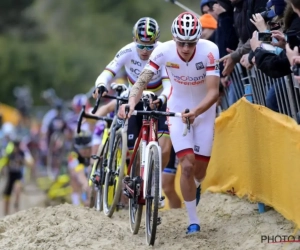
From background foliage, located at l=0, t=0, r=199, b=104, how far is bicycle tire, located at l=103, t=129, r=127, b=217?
4647cm

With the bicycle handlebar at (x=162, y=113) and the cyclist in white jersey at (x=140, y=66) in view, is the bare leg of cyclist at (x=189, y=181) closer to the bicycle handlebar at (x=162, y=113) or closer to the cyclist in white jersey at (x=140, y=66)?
the bicycle handlebar at (x=162, y=113)

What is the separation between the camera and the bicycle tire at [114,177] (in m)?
10.1

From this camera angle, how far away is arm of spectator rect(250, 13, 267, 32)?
9242 millimetres

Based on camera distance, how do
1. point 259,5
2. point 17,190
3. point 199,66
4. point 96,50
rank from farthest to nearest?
point 96,50
point 17,190
point 259,5
point 199,66

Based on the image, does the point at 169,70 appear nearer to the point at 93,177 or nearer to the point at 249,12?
the point at 249,12

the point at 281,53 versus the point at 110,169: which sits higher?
the point at 281,53

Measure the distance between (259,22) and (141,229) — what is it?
268 cm

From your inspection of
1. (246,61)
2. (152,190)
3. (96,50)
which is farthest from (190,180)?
(96,50)

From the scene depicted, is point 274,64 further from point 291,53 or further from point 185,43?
point 185,43

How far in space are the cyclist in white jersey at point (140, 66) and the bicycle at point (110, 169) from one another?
0.29 metres

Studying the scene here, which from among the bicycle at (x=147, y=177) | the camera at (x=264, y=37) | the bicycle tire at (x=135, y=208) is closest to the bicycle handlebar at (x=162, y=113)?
the bicycle at (x=147, y=177)

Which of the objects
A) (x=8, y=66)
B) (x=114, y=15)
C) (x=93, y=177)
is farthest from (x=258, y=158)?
(x=114, y=15)

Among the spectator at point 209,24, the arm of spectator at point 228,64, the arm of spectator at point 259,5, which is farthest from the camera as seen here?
the spectator at point 209,24

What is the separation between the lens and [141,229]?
991cm
